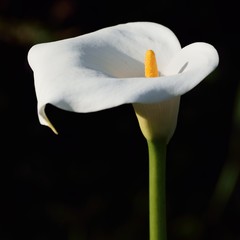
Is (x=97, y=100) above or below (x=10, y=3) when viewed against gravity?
above

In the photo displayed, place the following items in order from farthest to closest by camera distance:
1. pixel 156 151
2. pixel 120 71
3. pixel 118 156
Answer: pixel 118 156, pixel 120 71, pixel 156 151

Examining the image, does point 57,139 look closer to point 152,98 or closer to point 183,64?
point 183,64

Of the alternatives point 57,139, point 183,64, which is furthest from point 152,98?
point 57,139

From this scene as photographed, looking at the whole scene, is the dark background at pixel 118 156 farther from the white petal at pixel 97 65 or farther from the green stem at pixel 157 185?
the green stem at pixel 157 185

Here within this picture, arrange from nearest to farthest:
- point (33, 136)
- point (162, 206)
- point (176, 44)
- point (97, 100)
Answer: point (97, 100) → point (162, 206) → point (176, 44) → point (33, 136)

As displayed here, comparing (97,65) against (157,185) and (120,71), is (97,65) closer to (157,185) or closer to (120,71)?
(120,71)

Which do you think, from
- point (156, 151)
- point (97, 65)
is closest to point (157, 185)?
point (156, 151)
